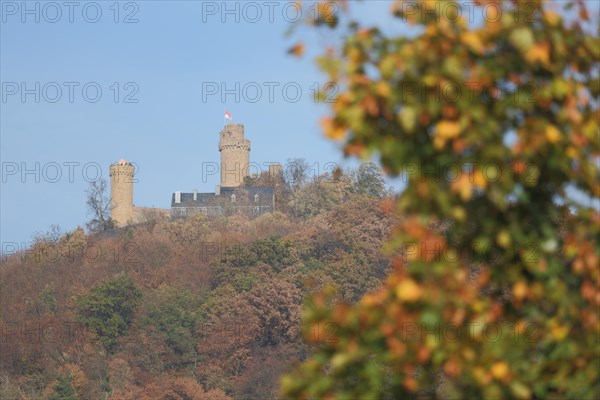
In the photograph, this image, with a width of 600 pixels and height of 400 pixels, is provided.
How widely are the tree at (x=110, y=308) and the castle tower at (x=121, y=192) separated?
2892cm

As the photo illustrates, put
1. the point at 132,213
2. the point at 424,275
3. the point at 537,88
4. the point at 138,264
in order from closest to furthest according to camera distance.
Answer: the point at 424,275
the point at 537,88
the point at 138,264
the point at 132,213

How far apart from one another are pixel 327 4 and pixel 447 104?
0.79 meters

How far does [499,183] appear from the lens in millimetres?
4344

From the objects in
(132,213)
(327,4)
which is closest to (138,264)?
(132,213)

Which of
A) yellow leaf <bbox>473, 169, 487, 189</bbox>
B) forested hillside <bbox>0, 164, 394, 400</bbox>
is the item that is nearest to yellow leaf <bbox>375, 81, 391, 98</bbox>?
yellow leaf <bbox>473, 169, 487, 189</bbox>

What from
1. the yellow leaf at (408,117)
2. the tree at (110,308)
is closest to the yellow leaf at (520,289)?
the yellow leaf at (408,117)

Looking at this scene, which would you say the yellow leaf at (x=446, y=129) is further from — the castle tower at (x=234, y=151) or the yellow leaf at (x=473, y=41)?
the castle tower at (x=234, y=151)

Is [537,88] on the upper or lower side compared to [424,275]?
upper

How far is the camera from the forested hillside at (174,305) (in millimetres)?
53812

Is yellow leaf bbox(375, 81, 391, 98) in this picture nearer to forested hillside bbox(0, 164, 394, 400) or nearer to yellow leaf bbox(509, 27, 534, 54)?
yellow leaf bbox(509, 27, 534, 54)

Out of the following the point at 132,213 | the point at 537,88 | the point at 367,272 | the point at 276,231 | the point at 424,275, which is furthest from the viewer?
the point at 132,213

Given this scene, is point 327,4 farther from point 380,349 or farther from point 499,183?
point 380,349

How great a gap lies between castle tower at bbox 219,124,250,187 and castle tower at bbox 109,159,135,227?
30.3 feet

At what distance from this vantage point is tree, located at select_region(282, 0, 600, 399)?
169 inches
